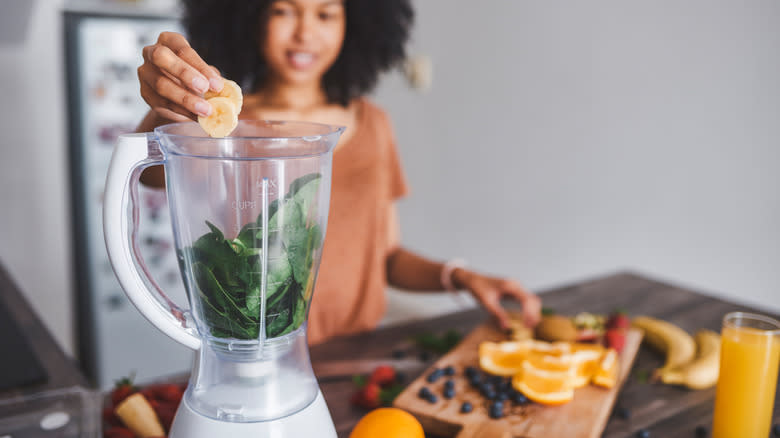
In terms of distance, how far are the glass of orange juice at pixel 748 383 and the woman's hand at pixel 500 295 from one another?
41 centimetres

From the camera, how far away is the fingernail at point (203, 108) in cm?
53

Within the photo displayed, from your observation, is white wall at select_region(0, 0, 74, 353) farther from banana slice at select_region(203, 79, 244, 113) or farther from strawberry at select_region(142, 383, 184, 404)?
banana slice at select_region(203, 79, 244, 113)

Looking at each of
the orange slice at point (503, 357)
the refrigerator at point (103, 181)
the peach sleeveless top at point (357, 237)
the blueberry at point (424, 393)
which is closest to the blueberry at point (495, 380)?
the orange slice at point (503, 357)

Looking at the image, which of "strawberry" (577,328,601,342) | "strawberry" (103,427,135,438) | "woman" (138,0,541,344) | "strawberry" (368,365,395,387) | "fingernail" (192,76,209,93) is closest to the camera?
"fingernail" (192,76,209,93)

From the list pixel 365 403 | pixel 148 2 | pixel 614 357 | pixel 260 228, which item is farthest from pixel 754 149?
pixel 148 2

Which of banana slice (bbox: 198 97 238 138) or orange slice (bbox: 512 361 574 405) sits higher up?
banana slice (bbox: 198 97 238 138)

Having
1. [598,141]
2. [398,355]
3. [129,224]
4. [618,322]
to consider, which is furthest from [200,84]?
[598,141]

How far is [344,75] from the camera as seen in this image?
1.51 metres

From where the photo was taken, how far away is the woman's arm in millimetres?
1179

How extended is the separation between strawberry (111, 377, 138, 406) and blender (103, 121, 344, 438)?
29 cm

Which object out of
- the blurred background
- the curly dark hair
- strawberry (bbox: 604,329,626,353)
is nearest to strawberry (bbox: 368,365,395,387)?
strawberry (bbox: 604,329,626,353)

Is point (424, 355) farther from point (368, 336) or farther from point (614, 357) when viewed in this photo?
point (614, 357)

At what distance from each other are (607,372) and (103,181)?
7.85 feet

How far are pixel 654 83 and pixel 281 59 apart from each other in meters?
1.63
